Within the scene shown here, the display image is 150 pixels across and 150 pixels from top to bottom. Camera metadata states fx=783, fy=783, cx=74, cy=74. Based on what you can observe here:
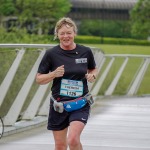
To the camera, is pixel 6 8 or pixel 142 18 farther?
pixel 6 8

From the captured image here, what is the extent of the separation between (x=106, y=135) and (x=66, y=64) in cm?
415

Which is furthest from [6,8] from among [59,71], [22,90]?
[59,71]

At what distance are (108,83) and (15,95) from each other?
10.4 metres

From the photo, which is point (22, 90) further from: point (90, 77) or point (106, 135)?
point (90, 77)

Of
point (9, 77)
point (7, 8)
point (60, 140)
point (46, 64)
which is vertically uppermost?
point (46, 64)

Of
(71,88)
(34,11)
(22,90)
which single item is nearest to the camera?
(71,88)

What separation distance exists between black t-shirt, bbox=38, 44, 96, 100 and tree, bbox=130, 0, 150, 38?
80834 millimetres

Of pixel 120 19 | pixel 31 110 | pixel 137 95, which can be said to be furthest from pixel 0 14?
pixel 31 110

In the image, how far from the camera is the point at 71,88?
24.8 feet

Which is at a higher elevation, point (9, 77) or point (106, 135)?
point (9, 77)

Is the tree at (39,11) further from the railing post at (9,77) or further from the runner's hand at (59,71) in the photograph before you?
the runner's hand at (59,71)

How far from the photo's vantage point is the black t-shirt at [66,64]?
766cm

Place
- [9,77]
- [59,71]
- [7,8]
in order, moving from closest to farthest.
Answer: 1. [59,71]
2. [9,77]
3. [7,8]

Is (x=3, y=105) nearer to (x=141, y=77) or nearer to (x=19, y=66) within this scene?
(x=19, y=66)
